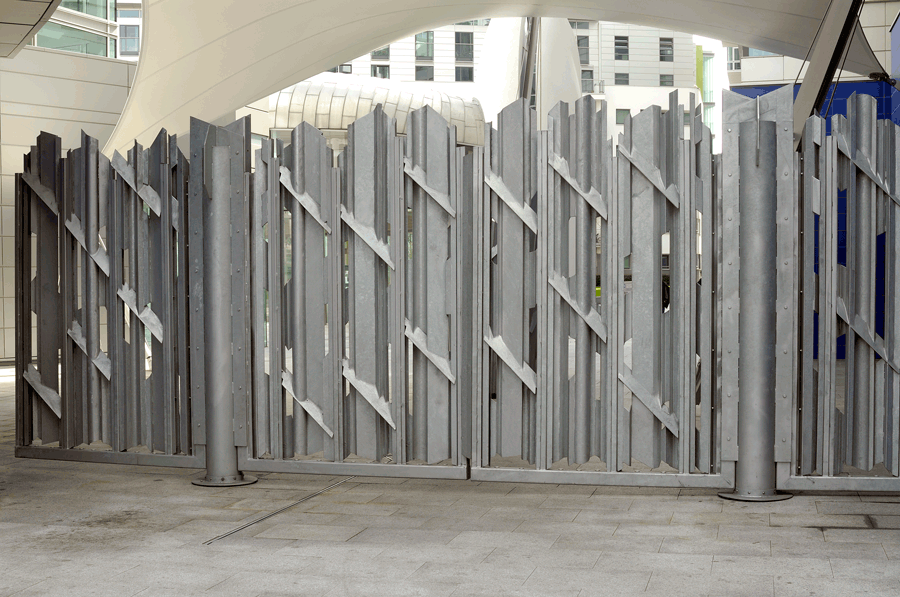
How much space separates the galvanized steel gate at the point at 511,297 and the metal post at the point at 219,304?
0.01 m

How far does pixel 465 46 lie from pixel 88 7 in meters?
40.4

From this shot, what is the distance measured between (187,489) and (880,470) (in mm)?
3774

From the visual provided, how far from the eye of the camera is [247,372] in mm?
4891

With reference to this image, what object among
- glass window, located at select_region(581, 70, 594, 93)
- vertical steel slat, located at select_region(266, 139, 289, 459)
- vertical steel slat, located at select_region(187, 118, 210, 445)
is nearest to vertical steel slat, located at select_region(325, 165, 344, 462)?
vertical steel slat, located at select_region(266, 139, 289, 459)

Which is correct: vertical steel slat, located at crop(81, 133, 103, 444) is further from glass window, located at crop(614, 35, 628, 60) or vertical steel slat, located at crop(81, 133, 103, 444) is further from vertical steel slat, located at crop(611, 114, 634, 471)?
glass window, located at crop(614, 35, 628, 60)

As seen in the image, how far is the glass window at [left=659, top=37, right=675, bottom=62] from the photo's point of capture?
5538 centimetres

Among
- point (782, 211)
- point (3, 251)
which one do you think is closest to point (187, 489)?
point (782, 211)

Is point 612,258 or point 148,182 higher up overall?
point 148,182

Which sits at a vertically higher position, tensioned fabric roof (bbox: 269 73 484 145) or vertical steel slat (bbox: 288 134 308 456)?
tensioned fabric roof (bbox: 269 73 484 145)

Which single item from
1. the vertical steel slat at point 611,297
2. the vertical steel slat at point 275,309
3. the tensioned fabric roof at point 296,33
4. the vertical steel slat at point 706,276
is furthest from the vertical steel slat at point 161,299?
the tensioned fabric roof at point 296,33

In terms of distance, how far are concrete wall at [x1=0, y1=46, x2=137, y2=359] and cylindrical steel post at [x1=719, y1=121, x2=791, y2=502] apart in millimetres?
14596

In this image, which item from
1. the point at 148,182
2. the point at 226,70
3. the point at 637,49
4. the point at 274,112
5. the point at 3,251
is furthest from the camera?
the point at 637,49

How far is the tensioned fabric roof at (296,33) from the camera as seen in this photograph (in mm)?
10844

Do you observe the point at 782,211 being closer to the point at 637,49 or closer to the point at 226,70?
the point at 226,70
